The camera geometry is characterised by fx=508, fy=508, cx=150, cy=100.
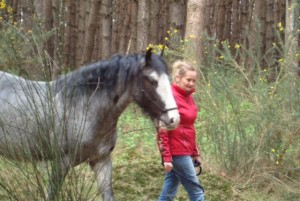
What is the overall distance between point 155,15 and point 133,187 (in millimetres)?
14027

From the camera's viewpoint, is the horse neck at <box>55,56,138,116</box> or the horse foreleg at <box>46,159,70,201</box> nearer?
the horse foreleg at <box>46,159,70,201</box>

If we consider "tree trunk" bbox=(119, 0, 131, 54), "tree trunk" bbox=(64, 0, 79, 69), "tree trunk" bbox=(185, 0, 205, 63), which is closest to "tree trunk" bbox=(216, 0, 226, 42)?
"tree trunk" bbox=(119, 0, 131, 54)

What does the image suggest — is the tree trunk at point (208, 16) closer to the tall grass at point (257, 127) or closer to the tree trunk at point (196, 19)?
the tree trunk at point (196, 19)

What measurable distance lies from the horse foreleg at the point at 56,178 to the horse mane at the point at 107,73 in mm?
1488

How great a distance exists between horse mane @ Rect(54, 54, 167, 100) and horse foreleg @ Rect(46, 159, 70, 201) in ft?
4.88

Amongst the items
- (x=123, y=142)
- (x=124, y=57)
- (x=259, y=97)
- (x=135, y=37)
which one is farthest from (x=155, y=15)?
(x=124, y=57)

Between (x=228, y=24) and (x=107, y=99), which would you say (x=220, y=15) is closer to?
(x=228, y=24)

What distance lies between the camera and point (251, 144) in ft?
18.5

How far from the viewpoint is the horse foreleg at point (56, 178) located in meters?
2.48

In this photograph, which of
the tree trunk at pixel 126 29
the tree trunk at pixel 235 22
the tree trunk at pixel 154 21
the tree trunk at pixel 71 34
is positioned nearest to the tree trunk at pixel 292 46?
the tree trunk at pixel 126 29

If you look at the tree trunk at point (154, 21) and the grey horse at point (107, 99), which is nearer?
the grey horse at point (107, 99)

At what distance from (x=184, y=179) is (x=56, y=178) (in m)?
1.80

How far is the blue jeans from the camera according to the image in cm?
402

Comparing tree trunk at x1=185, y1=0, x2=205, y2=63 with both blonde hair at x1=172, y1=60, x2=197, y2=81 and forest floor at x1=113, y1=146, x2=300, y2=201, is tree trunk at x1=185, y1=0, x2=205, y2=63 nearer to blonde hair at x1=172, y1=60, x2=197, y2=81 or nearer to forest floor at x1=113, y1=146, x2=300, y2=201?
forest floor at x1=113, y1=146, x2=300, y2=201
